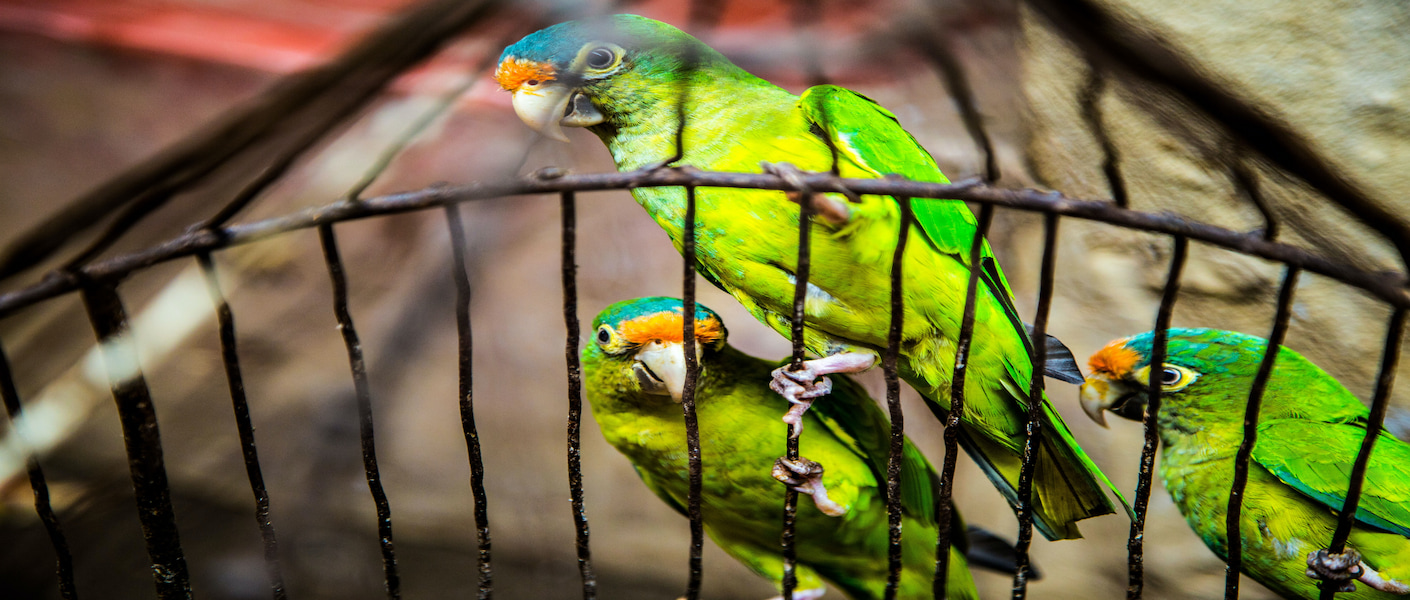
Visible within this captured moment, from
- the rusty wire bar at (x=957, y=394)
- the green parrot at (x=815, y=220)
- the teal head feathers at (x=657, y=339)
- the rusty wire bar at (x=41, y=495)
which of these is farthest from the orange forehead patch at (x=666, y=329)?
the rusty wire bar at (x=41, y=495)

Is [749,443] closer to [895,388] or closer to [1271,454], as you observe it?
[895,388]

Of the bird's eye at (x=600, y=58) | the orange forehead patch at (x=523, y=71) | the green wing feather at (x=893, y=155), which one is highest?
the bird's eye at (x=600, y=58)

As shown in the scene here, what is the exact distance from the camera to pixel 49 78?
3.12 meters

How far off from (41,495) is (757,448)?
825 millimetres

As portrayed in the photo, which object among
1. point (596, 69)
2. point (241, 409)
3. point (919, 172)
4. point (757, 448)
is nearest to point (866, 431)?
point (757, 448)

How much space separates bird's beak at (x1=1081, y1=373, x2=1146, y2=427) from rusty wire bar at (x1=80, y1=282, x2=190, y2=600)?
1.10 metres

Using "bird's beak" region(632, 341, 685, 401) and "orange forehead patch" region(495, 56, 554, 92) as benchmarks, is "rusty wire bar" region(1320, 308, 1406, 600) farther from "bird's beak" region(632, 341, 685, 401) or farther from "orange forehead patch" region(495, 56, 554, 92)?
"orange forehead patch" region(495, 56, 554, 92)

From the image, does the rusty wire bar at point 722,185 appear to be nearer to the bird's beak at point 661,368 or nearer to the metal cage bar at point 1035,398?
the metal cage bar at point 1035,398

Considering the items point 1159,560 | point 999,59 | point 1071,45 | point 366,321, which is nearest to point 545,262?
point 366,321

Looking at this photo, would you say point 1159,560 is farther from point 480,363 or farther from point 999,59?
point 480,363

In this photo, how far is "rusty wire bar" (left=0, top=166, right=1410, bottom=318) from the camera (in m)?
0.63

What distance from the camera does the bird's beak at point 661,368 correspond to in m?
1.08

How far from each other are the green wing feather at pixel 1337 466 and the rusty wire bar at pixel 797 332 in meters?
0.66

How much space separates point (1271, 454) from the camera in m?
1.01
